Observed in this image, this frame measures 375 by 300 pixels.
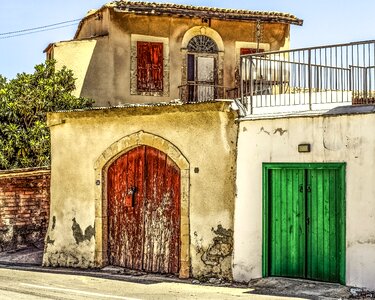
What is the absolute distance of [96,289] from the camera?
13484mm

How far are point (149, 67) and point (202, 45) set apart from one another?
2.14m

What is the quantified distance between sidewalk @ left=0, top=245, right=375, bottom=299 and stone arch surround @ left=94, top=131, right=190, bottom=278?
441 millimetres

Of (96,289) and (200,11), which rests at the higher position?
(200,11)

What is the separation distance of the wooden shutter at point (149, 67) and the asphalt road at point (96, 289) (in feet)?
31.4

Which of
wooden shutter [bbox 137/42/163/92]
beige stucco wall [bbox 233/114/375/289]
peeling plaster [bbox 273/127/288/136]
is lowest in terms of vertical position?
beige stucco wall [bbox 233/114/375/289]

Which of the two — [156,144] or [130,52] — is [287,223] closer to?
[156,144]

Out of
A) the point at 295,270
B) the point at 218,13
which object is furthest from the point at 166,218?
the point at 218,13

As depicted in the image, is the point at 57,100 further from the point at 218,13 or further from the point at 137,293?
the point at 137,293

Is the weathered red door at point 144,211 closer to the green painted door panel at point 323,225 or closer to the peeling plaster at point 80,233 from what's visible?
the peeling plaster at point 80,233

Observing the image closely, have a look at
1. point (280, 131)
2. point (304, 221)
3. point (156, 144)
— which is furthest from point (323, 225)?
point (156, 144)

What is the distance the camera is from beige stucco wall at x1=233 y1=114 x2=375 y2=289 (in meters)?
12.6

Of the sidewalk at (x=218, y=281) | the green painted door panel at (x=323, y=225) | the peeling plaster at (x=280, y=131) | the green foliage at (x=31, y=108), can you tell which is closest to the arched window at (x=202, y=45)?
the green foliage at (x=31, y=108)

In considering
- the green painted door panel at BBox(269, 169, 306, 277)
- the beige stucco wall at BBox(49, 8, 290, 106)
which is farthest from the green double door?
the beige stucco wall at BBox(49, 8, 290, 106)

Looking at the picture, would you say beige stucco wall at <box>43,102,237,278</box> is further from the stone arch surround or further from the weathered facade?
the weathered facade
